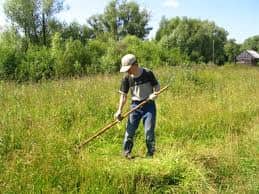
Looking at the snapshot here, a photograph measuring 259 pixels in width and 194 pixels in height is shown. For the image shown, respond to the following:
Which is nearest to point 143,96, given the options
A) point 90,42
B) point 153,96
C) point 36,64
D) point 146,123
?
point 153,96

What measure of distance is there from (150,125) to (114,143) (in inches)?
51.3

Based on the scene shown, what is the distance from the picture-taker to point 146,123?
5.88m

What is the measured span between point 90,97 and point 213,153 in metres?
3.62

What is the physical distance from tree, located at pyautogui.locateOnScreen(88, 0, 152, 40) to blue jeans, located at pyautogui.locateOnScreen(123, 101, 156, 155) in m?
44.0

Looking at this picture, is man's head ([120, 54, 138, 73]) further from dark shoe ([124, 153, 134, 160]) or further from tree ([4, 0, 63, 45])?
tree ([4, 0, 63, 45])

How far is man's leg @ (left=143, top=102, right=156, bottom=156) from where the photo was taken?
585 centimetres

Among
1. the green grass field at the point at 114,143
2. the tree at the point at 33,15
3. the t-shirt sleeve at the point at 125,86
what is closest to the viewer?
the green grass field at the point at 114,143

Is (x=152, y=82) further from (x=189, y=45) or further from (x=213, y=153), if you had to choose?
(x=189, y=45)

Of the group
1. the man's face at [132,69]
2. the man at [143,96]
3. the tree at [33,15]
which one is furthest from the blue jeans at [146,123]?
the tree at [33,15]

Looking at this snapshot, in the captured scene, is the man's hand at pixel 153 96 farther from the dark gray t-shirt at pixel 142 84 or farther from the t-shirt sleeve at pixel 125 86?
the t-shirt sleeve at pixel 125 86

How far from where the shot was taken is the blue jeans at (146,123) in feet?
19.2

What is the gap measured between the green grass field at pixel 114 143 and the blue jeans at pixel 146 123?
0.21 meters

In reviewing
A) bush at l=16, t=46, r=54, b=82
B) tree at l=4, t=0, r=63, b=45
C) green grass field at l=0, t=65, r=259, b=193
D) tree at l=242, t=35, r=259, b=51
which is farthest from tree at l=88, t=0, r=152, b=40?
tree at l=242, t=35, r=259, b=51

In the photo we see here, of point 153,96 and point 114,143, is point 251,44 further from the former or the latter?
point 153,96
